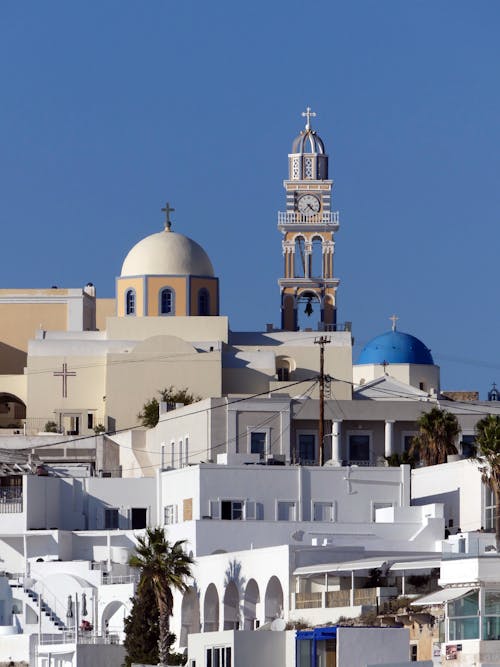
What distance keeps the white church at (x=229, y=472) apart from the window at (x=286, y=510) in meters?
0.09

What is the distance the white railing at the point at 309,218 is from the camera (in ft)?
363

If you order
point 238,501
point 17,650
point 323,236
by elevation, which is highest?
point 323,236

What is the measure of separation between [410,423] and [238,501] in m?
15.4

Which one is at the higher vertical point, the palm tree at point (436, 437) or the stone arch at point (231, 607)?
the palm tree at point (436, 437)

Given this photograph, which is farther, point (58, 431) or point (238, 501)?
point (58, 431)

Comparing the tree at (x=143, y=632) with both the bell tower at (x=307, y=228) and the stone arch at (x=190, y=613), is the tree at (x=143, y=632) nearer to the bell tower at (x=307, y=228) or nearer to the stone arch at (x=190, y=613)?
the stone arch at (x=190, y=613)

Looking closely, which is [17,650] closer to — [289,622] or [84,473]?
[289,622]

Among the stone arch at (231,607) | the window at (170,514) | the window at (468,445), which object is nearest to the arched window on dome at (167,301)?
the window at (468,445)

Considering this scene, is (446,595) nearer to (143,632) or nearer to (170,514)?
(143,632)

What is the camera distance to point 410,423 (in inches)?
3501

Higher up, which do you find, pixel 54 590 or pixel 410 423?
pixel 410 423

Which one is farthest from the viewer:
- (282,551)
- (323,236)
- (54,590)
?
(323,236)

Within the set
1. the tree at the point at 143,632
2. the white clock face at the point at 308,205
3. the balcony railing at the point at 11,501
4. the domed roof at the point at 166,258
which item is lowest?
the tree at the point at 143,632

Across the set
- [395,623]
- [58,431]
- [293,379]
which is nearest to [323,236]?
[293,379]
